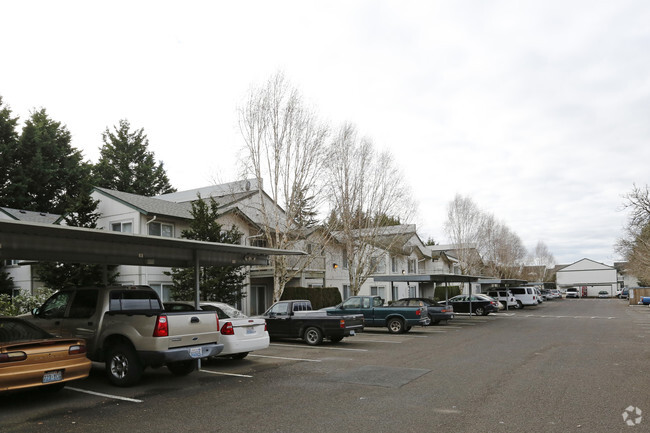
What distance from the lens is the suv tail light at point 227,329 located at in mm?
11789

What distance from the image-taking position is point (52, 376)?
8016mm

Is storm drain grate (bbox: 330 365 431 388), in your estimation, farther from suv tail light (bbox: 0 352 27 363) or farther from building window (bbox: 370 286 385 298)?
building window (bbox: 370 286 385 298)

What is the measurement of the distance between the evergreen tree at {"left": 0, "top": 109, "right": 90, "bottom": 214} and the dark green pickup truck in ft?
89.2

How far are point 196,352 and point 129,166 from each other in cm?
5483

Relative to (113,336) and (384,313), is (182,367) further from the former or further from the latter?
(384,313)

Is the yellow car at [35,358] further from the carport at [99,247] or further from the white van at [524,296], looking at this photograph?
the white van at [524,296]

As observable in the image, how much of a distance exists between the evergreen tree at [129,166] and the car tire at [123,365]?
1976 inches

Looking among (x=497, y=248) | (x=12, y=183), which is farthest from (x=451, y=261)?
(x=12, y=183)

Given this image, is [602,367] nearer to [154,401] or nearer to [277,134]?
[154,401]

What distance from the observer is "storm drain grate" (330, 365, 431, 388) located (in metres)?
9.87

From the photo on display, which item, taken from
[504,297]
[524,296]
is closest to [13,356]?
[504,297]

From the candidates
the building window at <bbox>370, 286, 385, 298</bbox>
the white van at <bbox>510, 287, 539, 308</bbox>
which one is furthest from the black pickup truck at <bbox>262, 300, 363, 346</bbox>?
the white van at <bbox>510, 287, 539, 308</bbox>

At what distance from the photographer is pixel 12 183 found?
130ft

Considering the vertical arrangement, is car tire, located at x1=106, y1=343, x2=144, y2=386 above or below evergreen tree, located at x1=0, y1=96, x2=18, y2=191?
below
